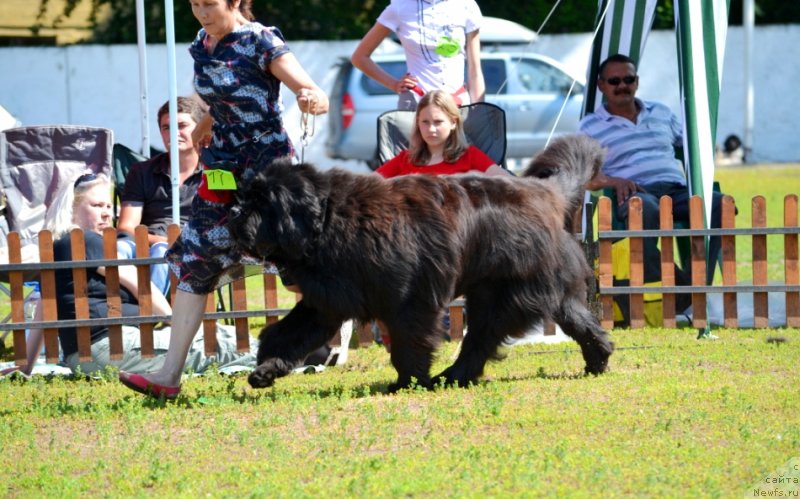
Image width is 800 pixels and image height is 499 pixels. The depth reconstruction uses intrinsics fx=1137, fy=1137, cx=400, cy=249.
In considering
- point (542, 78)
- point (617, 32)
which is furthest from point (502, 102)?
point (617, 32)

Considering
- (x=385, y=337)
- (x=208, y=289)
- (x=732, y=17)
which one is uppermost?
(x=732, y=17)

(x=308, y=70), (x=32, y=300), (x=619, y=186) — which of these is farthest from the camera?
(x=308, y=70)

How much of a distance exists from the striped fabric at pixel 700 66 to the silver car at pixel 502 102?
12026 millimetres

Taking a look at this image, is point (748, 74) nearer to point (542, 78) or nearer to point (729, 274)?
point (542, 78)

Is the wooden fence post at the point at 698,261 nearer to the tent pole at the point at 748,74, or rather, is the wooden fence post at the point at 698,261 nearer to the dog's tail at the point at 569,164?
the dog's tail at the point at 569,164

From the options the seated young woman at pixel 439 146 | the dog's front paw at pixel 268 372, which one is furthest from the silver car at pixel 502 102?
the dog's front paw at pixel 268 372

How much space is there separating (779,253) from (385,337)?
186 inches

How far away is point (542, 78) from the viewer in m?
19.5

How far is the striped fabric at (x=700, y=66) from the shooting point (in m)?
6.45

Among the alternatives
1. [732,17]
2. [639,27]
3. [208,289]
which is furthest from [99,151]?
[732,17]

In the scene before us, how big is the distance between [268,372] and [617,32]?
417 centimetres

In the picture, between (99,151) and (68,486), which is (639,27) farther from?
(68,486)

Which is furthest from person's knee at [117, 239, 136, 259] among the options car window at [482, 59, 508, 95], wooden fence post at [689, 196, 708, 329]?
car window at [482, 59, 508, 95]

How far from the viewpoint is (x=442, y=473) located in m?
3.64
